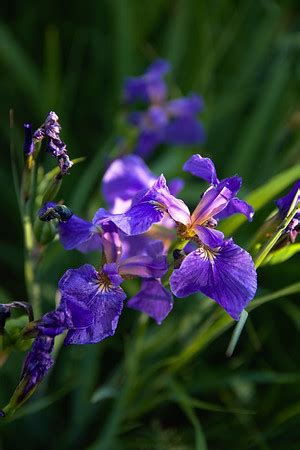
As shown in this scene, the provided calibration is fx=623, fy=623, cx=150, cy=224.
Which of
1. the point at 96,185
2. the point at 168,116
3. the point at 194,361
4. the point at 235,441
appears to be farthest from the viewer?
the point at 168,116

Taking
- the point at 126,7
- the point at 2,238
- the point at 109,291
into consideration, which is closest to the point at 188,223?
the point at 109,291

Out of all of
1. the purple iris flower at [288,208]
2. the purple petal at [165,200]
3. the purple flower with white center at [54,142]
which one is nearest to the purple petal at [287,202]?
the purple iris flower at [288,208]

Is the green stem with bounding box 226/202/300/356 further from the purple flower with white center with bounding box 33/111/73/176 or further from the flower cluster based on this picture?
the purple flower with white center with bounding box 33/111/73/176

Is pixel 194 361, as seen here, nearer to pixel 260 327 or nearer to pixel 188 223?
pixel 260 327

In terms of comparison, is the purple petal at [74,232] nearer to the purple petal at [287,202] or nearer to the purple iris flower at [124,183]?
the purple iris flower at [124,183]

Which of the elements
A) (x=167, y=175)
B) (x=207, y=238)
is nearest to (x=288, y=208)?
(x=207, y=238)

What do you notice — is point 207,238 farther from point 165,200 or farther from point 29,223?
point 29,223
